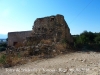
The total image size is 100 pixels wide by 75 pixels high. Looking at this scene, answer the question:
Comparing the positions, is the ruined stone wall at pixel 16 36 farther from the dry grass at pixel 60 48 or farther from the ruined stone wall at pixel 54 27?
the dry grass at pixel 60 48

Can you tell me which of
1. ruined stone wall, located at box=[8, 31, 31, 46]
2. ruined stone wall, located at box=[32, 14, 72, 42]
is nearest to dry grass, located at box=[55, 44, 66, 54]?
ruined stone wall, located at box=[32, 14, 72, 42]

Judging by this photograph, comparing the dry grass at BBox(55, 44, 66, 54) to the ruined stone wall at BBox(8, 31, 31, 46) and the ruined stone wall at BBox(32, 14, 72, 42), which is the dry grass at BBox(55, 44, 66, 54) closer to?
the ruined stone wall at BBox(32, 14, 72, 42)

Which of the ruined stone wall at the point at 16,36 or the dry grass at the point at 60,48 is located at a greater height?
the ruined stone wall at the point at 16,36

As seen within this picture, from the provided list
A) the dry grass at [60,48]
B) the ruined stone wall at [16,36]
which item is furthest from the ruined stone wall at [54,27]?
the ruined stone wall at [16,36]

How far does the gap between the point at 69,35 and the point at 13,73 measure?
7.87 metres

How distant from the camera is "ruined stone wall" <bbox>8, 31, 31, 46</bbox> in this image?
1537 centimetres

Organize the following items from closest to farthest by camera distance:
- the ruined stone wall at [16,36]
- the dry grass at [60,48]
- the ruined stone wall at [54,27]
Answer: the dry grass at [60,48] → the ruined stone wall at [54,27] → the ruined stone wall at [16,36]

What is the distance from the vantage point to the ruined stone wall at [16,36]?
15.4 meters

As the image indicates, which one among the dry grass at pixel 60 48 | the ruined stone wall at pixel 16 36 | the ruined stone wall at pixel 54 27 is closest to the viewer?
the dry grass at pixel 60 48

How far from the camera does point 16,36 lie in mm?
15797

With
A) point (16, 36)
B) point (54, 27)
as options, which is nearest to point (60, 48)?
point (54, 27)

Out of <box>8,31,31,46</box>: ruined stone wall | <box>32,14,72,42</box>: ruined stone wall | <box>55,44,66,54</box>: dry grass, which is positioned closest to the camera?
<box>55,44,66,54</box>: dry grass

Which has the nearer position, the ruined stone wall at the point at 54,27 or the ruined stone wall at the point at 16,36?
the ruined stone wall at the point at 54,27

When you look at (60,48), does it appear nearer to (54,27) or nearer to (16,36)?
(54,27)
